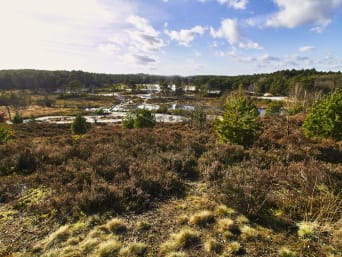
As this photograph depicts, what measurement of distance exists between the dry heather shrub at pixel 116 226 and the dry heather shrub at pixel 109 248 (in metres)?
0.41

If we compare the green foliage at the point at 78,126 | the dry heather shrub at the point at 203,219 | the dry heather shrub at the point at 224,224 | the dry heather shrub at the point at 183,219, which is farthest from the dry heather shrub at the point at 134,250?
the green foliage at the point at 78,126

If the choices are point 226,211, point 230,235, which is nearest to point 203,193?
point 226,211

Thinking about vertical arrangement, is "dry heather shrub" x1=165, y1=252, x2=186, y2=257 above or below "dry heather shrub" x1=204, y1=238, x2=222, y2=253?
below

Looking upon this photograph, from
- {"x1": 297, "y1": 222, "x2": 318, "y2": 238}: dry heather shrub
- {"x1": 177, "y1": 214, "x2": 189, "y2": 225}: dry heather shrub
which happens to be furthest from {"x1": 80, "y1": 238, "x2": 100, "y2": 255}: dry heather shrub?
{"x1": 297, "y1": 222, "x2": 318, "y2": 238}: dry heather shrub

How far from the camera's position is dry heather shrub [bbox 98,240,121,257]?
146 inches

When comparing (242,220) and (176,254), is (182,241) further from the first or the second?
(242,220)

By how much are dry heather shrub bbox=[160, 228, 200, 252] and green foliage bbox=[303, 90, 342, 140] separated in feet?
30.3

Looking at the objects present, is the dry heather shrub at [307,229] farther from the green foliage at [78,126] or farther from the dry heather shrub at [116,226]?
the green foliage at [78,126]

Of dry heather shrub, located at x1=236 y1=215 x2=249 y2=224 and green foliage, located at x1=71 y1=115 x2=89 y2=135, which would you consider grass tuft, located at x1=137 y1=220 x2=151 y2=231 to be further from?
green foliage, located at x1=71 y1=115 x2=89 y2=135

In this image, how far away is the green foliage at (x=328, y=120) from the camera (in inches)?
388

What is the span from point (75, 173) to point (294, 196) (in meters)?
6.11

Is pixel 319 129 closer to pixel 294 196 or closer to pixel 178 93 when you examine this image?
pixel 294 196

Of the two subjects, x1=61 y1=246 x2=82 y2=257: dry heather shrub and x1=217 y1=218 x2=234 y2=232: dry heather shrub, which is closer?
x1=61 y1=246 x2=82 y2=257: dry heather shrub

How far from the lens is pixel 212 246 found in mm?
3766
